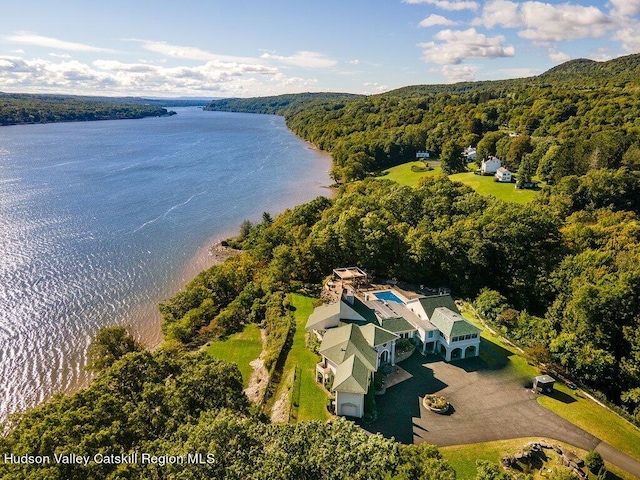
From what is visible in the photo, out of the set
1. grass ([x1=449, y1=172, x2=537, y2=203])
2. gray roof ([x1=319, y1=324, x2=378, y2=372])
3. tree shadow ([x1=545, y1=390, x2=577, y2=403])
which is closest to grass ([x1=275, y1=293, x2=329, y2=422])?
gray roof ([x1=319, y1=324, x2=378, y2=372])

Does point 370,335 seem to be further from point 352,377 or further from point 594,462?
point 594,462

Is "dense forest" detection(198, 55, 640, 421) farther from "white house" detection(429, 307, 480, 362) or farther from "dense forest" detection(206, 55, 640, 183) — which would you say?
"white house" detection(429, 307, 480, 362)

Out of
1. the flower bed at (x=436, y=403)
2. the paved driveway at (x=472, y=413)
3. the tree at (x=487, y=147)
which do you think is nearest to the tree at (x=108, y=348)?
the paved driveway at (x=472, y=413)

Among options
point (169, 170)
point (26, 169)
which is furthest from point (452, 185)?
point (26, 169)

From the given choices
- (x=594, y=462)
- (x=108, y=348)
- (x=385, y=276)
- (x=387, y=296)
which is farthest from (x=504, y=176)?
(x=108, y=348)

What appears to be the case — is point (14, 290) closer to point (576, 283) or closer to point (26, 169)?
point (576, 283)

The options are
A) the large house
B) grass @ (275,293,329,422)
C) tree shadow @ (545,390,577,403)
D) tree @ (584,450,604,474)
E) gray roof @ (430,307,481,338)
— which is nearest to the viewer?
tree @ (584,450,604,474)
